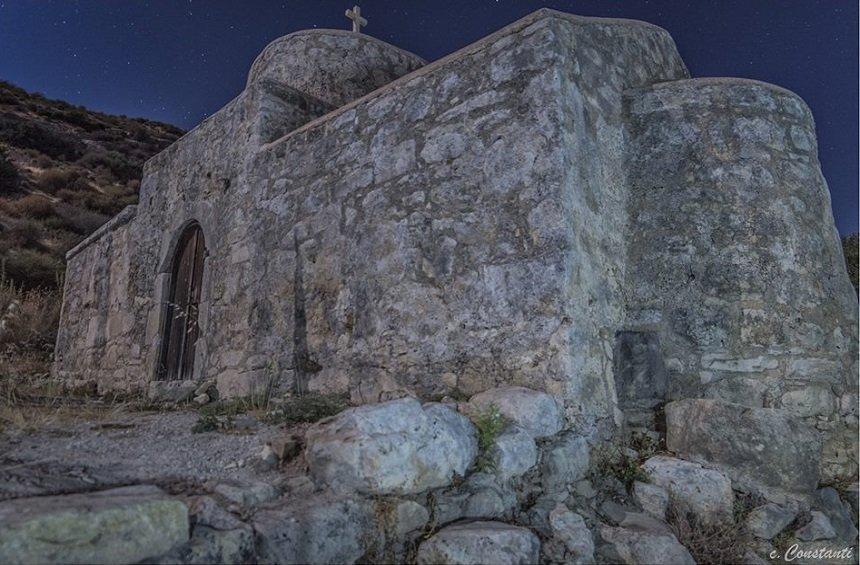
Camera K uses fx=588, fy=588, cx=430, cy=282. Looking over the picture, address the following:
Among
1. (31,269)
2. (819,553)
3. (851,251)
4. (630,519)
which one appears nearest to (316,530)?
(630,519)

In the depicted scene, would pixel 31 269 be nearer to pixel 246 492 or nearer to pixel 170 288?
pixel 170 288

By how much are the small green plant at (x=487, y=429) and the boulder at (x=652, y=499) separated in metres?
0.85

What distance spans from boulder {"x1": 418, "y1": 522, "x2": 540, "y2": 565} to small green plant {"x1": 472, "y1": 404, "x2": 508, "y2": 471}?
0.35m

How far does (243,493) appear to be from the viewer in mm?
2328

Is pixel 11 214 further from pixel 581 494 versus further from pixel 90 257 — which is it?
pixel 581 494

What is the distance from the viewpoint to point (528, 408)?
318 cm

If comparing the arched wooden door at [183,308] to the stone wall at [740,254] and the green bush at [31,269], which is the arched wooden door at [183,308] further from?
the green bush at [31,269]

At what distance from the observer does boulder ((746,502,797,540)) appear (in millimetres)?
3152

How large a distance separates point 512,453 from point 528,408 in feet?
0.96

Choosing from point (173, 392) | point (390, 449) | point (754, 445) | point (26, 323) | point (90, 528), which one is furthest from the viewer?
point (26, 323)

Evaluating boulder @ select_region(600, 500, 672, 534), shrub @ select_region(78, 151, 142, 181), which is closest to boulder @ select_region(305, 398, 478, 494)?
boulder @ select_region(600, 500, 672, 534)

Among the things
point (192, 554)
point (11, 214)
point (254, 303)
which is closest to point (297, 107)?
point (254, 303)

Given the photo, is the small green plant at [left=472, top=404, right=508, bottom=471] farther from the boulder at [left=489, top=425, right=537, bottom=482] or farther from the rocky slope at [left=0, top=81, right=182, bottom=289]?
the rocky slope at [left=0, top=81, right=182, bottom=289]

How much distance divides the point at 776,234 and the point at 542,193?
1.77m
